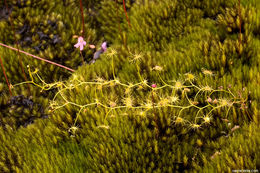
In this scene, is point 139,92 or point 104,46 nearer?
point 139,92

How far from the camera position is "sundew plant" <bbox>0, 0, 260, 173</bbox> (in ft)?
7.87

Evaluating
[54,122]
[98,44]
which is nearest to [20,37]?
[98,44]

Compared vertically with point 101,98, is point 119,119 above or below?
below

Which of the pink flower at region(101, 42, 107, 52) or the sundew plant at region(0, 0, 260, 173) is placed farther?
the pink flower at region(101, 42, 107, 52)

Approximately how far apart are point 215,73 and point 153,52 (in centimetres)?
83

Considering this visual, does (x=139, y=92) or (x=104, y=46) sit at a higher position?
(x=104, y=46)

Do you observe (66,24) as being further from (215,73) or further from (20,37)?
(215,73)

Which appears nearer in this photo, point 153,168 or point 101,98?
point 153,168

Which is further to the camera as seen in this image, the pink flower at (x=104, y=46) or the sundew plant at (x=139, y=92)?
the pink flower at (x=104, y=46)

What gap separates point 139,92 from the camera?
9.53 feet

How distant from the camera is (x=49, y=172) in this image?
240cm

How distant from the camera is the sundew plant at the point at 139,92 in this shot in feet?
7.87

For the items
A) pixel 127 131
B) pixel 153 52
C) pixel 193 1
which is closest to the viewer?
pixel 127 131

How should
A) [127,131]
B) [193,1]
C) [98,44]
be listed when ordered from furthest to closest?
[98,44]
[193,1]
[127,131]
